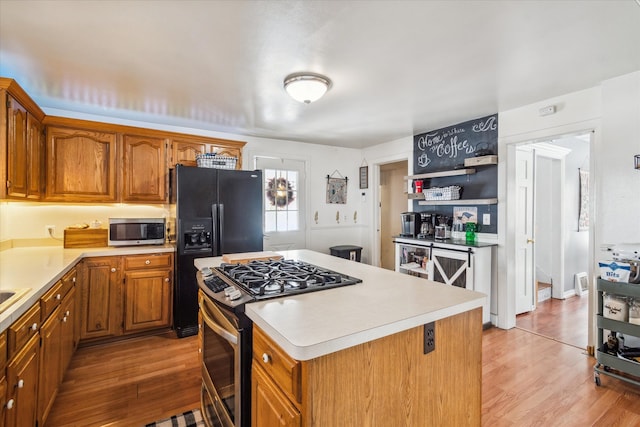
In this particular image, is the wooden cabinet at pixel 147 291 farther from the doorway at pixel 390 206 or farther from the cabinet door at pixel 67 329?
the doorway at pixel 390 206

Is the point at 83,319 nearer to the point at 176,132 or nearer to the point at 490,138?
the point at 176,132

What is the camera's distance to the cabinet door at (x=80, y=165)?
3107 mm

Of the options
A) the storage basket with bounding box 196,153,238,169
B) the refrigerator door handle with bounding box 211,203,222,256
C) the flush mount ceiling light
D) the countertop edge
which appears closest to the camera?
the countertop edge

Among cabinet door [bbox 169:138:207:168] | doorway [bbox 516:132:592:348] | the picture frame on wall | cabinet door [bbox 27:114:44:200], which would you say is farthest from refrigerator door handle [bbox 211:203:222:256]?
doorway [bbox 516:132:592:348]

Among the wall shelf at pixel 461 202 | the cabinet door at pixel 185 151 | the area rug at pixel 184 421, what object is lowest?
the area rug at pixel 184 421

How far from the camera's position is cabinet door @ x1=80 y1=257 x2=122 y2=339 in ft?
9.72

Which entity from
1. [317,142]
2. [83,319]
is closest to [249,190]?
[317,142]

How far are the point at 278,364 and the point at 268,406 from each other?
185 millimetres

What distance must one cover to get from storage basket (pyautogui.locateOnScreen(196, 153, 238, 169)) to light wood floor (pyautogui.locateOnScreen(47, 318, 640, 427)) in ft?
6.29

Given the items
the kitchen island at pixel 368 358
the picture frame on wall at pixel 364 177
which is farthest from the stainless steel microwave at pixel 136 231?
the picture frame on wall at pixel 364 177

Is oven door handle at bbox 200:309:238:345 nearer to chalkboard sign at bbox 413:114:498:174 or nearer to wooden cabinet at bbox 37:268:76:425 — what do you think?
wooden cabinet at bbox 37:268:76:425

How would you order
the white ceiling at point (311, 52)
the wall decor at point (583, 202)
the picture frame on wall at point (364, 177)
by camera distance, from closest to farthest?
the white ceiling at point (311, 52) < the wall decor at point (583, 202) < the picture frame on wall at point (364, 177)

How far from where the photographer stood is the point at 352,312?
1.21 m

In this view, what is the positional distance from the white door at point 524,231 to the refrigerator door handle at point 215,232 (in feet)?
11.0
